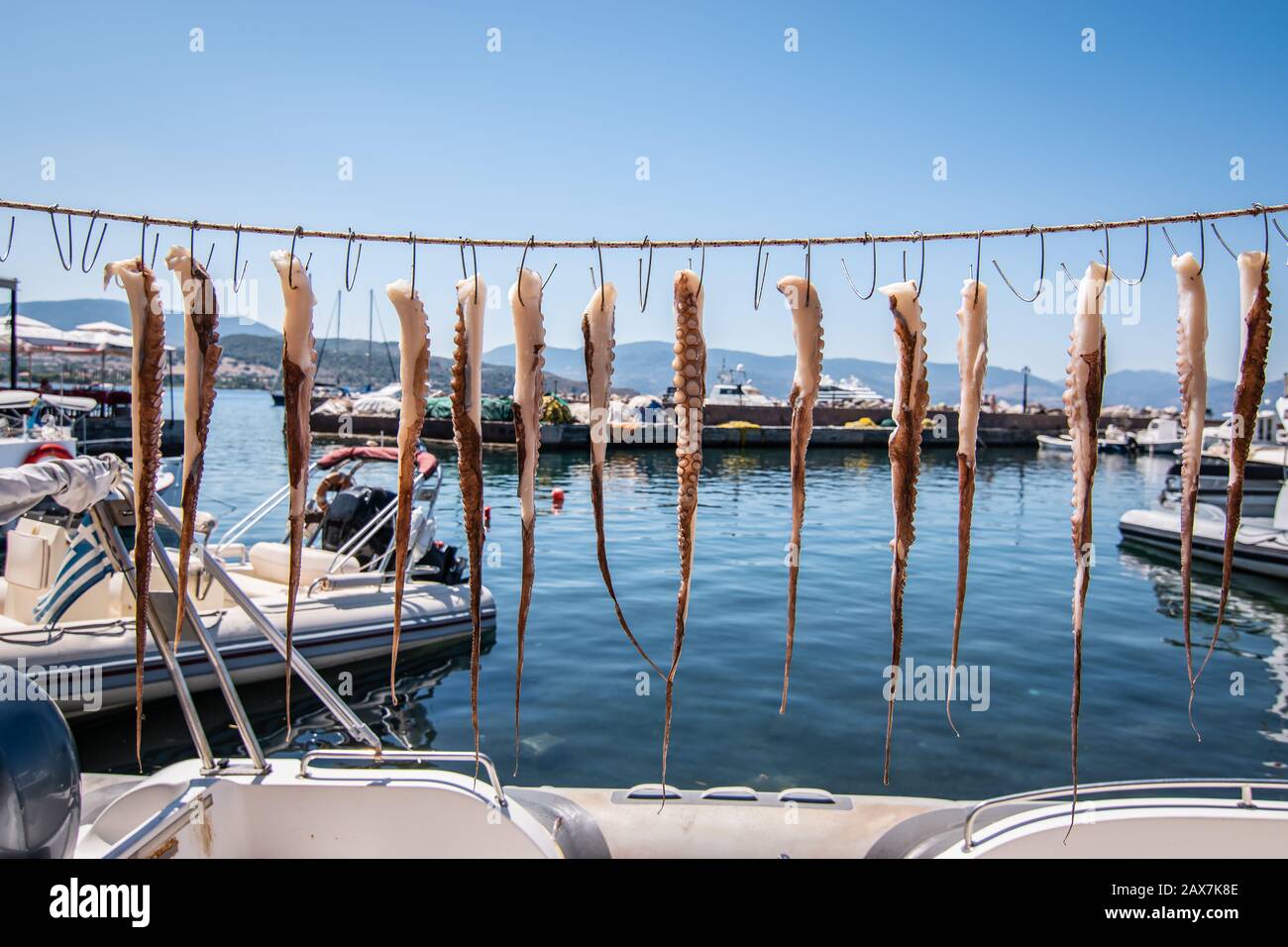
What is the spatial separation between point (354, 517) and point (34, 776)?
11.9 m

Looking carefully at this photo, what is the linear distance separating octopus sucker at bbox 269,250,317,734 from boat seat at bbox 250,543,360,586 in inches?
405

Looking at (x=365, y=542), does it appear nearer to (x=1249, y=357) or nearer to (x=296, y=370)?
(x=296, y=370)

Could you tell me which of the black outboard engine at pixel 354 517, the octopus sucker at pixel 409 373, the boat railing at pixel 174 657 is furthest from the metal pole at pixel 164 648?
the black outboard engine at pixel 354 517

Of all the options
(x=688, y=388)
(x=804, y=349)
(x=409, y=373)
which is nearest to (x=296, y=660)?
(x=409, y=373)

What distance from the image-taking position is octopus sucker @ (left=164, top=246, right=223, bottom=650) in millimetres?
3871

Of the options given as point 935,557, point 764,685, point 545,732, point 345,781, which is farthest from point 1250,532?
point 345,781

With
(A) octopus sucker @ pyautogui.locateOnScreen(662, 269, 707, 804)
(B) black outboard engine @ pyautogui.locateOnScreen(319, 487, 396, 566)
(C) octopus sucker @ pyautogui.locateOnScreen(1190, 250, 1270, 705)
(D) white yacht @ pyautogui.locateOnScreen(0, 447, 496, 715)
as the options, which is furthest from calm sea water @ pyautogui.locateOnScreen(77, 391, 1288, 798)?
(A) octopus sucker @ pyautogui.locateOnScreen(662, 269, 707, 804)

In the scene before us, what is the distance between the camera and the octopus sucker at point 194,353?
3.87m

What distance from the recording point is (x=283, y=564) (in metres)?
14.0

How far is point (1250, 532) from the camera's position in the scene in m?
22.5

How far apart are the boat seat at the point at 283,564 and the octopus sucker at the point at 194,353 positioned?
400 inches

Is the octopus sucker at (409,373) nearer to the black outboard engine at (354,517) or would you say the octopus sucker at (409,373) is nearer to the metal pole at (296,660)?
the metal pole at (296,660)

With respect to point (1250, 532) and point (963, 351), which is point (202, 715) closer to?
point (963, 351)
